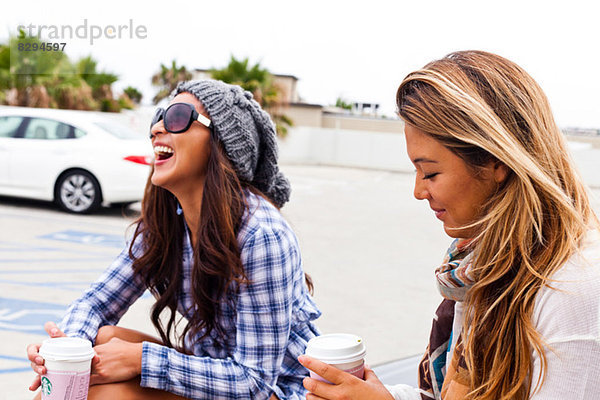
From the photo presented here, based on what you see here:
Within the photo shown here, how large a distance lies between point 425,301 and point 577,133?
28243mm

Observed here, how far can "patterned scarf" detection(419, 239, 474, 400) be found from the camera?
4.69 feet

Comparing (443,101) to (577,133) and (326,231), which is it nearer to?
(326,231)

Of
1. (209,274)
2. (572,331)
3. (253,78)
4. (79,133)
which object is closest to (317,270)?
(79,133)

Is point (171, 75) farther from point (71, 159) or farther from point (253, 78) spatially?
point (71, 159)

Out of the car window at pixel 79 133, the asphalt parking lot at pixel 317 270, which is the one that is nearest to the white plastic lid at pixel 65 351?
the asphalt parking lot at pixel 317 270

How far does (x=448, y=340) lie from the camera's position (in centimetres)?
169

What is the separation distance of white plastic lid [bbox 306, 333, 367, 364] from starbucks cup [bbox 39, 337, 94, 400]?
64 centimetres

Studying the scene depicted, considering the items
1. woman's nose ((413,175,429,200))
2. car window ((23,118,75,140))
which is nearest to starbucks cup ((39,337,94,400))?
woman's nose ((413,175,429,200))

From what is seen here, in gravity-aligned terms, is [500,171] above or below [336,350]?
above

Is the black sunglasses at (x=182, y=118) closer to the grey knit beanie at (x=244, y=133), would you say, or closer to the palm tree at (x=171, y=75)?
the grey knit beanie at (x=244, y=133)

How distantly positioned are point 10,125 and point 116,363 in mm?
7988

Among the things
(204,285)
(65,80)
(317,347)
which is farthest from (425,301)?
(65,80)

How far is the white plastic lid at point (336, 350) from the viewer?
4.66 feet

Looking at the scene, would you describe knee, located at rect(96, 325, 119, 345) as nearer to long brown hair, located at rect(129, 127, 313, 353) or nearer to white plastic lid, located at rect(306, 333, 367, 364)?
long brown hair, located at rect(129, 127, 313, 353)
